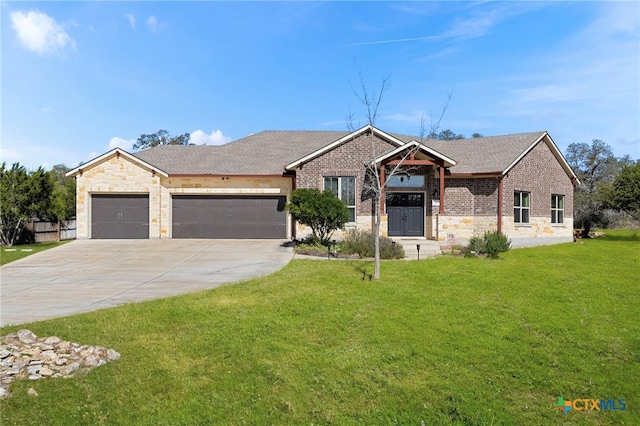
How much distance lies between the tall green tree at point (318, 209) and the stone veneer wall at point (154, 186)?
5271mm

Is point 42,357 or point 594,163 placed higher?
point 594,163

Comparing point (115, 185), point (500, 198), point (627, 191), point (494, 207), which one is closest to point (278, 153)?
point (115, 185)

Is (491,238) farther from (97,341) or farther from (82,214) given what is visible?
(82,214)

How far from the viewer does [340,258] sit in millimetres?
13883

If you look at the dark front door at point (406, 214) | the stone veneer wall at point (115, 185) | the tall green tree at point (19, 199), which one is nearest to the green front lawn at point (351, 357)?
the dark front door at point (406, 214)

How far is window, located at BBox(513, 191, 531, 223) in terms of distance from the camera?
769 inches

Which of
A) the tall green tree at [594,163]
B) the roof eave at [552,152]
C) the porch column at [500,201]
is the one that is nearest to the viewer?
the porch column at [500,201]

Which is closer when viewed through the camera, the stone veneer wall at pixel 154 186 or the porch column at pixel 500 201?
the porch column at pixel 500 201

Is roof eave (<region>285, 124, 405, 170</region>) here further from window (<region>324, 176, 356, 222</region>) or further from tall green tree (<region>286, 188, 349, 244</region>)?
tall green tree (<region>286, 188, 349, 244</region>)

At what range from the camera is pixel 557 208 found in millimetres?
21922

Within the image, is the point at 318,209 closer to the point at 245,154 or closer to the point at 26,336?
the point at 245,154

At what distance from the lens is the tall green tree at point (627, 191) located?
2275 cm

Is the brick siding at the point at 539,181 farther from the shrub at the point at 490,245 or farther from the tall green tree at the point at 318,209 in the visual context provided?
the tall green tree at the point at 318,209

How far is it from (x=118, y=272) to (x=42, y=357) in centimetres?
699
